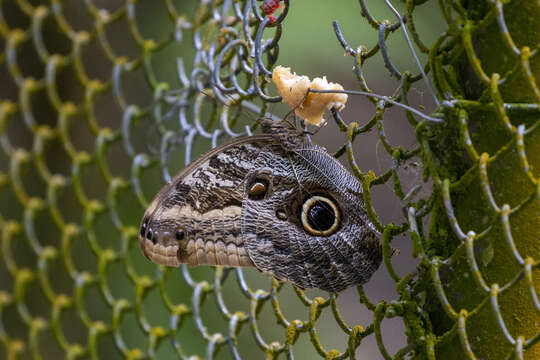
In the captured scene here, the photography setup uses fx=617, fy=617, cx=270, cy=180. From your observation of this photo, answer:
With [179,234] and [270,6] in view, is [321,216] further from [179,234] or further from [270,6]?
[270,6]

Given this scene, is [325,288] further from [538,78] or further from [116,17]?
[116,17]

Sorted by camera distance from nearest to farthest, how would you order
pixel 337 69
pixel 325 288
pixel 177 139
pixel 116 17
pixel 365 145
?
pixel 325 288 < pixel 177 139 < pixel 116 17 < pixel 365 145 < pixel 337 69

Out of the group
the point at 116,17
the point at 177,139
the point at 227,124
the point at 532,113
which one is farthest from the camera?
the point at 116,17

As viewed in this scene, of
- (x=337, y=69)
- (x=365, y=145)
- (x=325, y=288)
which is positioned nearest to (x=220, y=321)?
(x=365, y=145)

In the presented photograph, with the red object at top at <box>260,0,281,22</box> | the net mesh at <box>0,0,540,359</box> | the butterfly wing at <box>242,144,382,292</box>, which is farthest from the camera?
the red object at top at <box>260,0,281,22</box>

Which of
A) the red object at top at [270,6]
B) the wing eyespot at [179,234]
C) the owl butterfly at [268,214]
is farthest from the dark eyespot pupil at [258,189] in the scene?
the red object at top at [270,6]

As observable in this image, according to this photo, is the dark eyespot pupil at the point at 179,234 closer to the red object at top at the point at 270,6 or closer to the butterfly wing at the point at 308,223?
the butterfly wing at the point at 308,223

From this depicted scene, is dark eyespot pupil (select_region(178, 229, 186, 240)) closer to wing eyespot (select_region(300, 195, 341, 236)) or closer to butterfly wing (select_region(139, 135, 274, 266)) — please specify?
butterfly wing (select_region(139, 135, 274, 266))

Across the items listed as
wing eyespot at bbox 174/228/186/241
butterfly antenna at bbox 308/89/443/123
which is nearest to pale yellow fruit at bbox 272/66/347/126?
butterfly antenna at bbox 308/89/443/123
